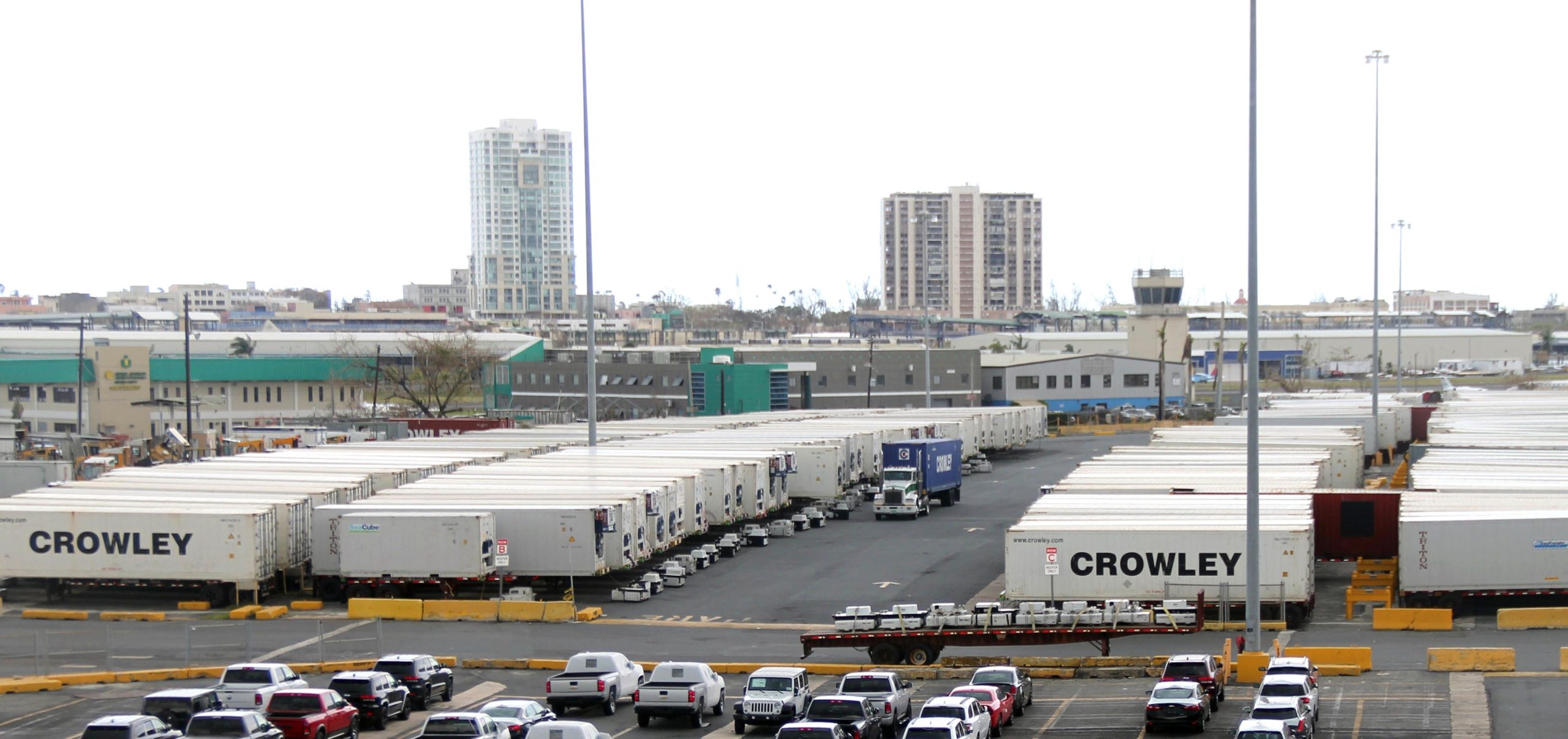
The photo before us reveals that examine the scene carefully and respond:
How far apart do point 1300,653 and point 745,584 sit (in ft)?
55.4

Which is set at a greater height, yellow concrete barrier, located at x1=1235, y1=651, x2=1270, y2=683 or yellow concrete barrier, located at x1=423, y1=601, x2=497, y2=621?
yellow concrete barrier, located at x1=1235, y1=651, x2=1270, y2=683

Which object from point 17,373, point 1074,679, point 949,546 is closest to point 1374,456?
point 949,546

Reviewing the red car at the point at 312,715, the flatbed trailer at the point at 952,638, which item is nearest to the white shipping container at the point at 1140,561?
the flatbed trailer at the point at 952,638

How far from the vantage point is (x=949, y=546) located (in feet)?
162

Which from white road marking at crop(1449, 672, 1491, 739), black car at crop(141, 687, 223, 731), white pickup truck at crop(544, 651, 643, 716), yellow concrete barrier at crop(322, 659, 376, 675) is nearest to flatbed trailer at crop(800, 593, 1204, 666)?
white pickup truck at crop(544, 651, 643, 716)

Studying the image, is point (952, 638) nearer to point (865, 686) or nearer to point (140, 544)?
point (865, 686)

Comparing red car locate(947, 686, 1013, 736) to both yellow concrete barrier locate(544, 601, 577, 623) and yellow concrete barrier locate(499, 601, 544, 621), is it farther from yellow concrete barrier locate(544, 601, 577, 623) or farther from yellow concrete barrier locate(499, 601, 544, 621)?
yellow concrete barrier locate(499, 601, 544, 621)

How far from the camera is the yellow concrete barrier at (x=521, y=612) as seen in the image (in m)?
37.9

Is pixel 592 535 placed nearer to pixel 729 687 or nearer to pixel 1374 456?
pixel 729 687

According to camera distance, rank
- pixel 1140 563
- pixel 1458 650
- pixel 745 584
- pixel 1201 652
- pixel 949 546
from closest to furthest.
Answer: pixel 1458 650
pixel 1201 652
pixel 1140 563
pixel 745 584
pixel 949 546

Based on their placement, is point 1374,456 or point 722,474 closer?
point 722,474

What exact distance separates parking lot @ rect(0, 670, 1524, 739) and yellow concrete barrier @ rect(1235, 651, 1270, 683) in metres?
0.32

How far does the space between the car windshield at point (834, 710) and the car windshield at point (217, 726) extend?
8.81 m

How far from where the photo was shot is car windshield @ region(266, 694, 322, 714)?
2458 cm
